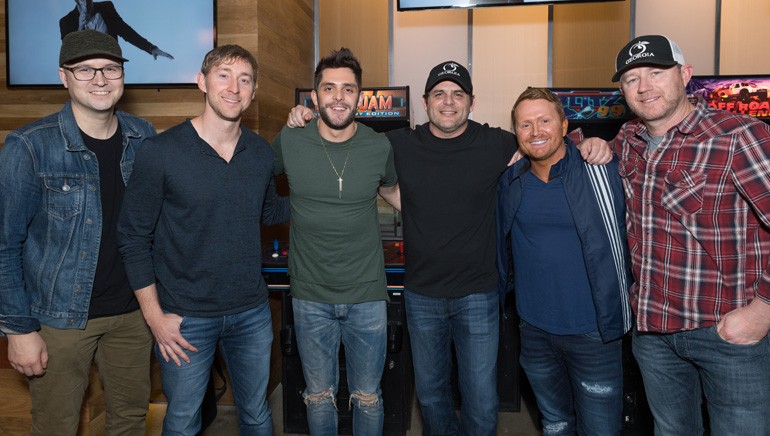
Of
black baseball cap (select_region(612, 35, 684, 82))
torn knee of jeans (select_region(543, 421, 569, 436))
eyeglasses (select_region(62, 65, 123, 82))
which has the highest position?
black baseball cap (select_region(612, 35, 684, 82))

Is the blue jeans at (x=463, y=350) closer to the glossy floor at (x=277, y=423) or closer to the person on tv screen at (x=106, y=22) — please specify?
the glossy floor at (x=277, y=423)

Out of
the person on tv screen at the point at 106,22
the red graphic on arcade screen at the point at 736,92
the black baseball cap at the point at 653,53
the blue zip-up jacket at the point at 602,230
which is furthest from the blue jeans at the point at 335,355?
the red graphic on arcade screen at the point at 736,92

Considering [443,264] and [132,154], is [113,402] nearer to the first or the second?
[132,154]

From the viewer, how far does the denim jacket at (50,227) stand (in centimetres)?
171

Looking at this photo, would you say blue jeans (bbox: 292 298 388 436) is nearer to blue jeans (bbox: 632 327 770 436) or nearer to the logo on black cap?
blue jeans (bbox: 632 327 770 436)

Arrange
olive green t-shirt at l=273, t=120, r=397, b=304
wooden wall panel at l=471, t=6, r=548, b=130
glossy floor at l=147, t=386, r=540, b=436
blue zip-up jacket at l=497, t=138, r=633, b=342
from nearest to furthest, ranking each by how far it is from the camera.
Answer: blue zip-up jacket at l=497, t=138, r=633, b=342 < olive green t-shirt at l=273, t=120, r=397, b=304 < glossy floor at l=147, t=386, r=540, b=436 < wooden wall panel at l=471, t=6, r=548, b=130

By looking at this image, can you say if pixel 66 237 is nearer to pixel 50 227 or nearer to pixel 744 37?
pixel 50 227

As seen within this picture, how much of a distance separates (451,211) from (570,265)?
0.49 m

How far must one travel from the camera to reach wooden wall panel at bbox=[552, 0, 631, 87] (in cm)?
473

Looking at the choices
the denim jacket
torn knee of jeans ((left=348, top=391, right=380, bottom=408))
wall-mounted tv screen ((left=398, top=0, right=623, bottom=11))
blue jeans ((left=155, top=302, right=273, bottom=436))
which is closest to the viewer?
the denim jacket

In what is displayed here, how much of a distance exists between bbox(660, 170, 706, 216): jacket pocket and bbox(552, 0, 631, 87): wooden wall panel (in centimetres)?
335

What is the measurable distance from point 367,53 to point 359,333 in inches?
136

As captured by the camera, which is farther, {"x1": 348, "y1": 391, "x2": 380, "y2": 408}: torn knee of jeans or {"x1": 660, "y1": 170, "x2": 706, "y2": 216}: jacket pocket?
{"x1": 348, "y1": 391, "x2": 380, "y2": 408}: torn knee of jeans

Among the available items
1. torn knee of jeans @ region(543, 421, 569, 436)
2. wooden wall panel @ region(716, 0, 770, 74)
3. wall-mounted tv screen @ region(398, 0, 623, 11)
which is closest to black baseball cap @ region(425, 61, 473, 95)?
torn knee of jeans @ region(543, 421, 569, 436)
